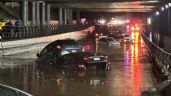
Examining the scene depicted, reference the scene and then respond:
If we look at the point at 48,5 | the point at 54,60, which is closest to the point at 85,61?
the point at 54,60

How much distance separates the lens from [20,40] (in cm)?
4394

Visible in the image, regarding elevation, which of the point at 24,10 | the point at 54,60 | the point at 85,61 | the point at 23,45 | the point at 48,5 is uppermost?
the point at 48,5

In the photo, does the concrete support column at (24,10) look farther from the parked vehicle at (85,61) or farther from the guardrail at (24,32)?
the parked vehicle at (85,61)

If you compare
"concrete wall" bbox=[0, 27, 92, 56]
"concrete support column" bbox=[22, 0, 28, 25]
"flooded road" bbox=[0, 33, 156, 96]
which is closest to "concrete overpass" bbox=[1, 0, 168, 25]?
"concrete support column" bbox=[22, 0, 28, 25]

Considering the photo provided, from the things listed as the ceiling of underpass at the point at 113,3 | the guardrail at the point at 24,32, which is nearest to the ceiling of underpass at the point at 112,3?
the ceiling of underpass at the point at 113,3

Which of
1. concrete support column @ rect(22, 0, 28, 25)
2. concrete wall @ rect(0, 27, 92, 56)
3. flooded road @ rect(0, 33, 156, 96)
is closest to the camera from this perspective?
flooded road @ rect(0, 33, 156, 96)

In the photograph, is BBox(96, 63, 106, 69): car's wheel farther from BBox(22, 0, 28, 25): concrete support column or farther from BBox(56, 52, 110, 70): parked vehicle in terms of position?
BBox(22, 0, 28, 25): concrete support column

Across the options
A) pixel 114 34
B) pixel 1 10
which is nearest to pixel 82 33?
pixel 114 34

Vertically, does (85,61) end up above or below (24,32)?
below

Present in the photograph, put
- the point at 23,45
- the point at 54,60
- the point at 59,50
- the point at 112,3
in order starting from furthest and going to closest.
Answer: the point at 112,3, the point at 23,45, the point at 59,50, the point at 54,60

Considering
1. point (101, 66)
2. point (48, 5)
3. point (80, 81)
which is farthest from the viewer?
point (48, 5)

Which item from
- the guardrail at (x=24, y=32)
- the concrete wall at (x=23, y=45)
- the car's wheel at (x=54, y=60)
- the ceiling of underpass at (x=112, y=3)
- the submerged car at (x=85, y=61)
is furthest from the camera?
the ceiling of underpass at (x=112, y=3)

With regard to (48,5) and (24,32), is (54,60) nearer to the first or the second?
(24,32)

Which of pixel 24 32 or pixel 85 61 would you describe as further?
pixel 24 32
